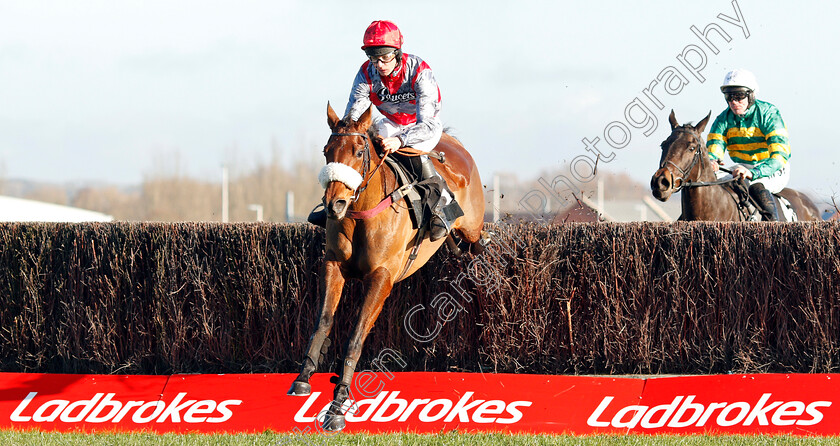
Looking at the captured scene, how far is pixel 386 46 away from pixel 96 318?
3383 millimetres

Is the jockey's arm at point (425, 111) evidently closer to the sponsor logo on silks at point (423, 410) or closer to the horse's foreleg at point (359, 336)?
the horse's foreleg at point (359, 336)

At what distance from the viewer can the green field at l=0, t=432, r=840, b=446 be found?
537 centimetres

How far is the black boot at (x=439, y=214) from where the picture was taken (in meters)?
6.40

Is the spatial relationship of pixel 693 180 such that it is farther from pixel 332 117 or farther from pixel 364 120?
pixel 332 117

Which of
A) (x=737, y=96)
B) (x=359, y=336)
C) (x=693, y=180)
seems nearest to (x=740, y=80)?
(x=737, y=96)

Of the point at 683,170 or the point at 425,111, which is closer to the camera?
the point at 425,111

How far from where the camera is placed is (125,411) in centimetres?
665

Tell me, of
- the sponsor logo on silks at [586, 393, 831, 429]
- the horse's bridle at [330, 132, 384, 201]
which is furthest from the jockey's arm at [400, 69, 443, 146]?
the sponsor logo on silks at [586, 393, 831, 429]

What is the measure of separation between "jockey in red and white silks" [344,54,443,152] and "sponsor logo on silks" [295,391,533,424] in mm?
1836

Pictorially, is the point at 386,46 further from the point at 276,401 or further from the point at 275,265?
the point at 276,401

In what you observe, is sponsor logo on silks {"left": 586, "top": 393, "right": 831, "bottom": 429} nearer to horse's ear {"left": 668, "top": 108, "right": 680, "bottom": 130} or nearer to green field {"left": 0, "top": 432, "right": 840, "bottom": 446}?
green field {"left": 0, "top": 432, "right": 840, "bottom": 446}

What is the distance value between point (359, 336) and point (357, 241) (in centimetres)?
63

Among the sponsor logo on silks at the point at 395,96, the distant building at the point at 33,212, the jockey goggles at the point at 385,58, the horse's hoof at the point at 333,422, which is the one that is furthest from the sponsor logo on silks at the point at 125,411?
the distant building at the point at 33,212

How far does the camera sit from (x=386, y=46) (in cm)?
630
